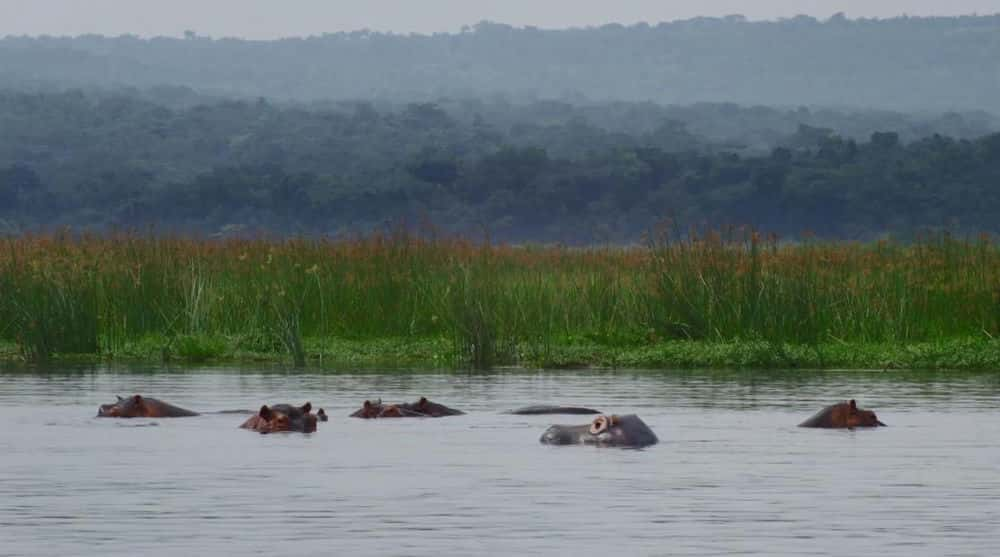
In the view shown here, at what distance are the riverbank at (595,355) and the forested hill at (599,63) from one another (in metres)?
139

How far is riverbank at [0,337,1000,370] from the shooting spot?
21922 mm

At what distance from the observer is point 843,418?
51.0 feet

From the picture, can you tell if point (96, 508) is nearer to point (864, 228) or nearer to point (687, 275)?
point (687, 275)

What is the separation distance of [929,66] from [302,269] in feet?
516

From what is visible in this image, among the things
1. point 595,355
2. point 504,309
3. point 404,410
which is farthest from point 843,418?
point 504,309

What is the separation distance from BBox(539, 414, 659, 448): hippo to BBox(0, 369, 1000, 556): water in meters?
0.15

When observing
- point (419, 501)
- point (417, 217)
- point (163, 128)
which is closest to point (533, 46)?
point (163, 128)

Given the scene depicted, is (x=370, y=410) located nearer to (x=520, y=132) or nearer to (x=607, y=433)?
(x=607, y=433)

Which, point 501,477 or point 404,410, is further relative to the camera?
point 404,410

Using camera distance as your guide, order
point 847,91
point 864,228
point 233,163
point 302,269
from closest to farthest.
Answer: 1. point 302,269
2. point 864,228
3. point 233,163
4. point 847,91

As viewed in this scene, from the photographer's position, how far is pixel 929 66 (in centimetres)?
17800

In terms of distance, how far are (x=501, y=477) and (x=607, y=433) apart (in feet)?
5.83

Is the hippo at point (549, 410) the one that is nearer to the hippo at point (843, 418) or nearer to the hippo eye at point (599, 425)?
the hippo at point (843, 418)

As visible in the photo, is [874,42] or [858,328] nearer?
[858,328]
